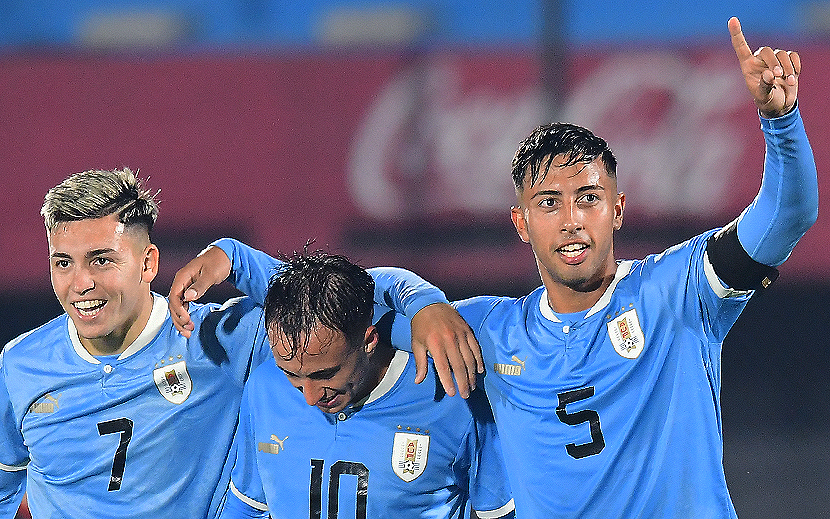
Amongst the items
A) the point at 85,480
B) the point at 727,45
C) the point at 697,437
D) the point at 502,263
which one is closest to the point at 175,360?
the point at 85,480

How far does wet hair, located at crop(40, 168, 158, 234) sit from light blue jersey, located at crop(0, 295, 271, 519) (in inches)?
10.9

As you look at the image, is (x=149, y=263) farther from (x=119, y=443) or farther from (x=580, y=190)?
(x=580, y=190)

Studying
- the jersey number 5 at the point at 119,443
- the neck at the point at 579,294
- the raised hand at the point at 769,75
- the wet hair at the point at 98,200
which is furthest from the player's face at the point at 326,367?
the raised hand at the point at 769,75

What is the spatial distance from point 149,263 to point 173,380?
13.1 inches

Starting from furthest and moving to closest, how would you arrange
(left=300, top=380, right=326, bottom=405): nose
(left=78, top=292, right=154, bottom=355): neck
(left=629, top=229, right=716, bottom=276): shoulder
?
(left=78, top=292, right=154, bottom=355): neck, (left=300, top=380, right=326, bottom=405): nose, (left=629, top=229, right=716, bottom=276): shoulder

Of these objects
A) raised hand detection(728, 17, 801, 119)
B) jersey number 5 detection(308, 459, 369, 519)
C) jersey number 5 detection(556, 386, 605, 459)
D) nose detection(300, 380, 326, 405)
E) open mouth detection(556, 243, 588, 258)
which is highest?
raised hand detection(728, 17, 801, 119)

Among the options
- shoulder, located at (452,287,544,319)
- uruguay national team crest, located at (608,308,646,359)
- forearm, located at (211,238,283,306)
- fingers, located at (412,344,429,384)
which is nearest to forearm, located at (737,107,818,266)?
uruguay national team crest, located at (608,308,646,359)

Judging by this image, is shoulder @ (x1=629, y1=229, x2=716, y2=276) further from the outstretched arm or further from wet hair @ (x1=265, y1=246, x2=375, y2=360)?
wet hair @ (x1=265, y1=246, x2=375, y2=360)

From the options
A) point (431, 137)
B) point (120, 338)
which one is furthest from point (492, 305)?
point (431, 137)

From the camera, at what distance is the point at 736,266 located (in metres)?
1.94

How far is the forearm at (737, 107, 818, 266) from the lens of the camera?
1.80 meters

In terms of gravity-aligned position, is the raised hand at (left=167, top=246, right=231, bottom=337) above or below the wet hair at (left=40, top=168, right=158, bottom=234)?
below

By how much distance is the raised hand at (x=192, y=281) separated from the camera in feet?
7.36

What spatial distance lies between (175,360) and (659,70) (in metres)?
5.24
